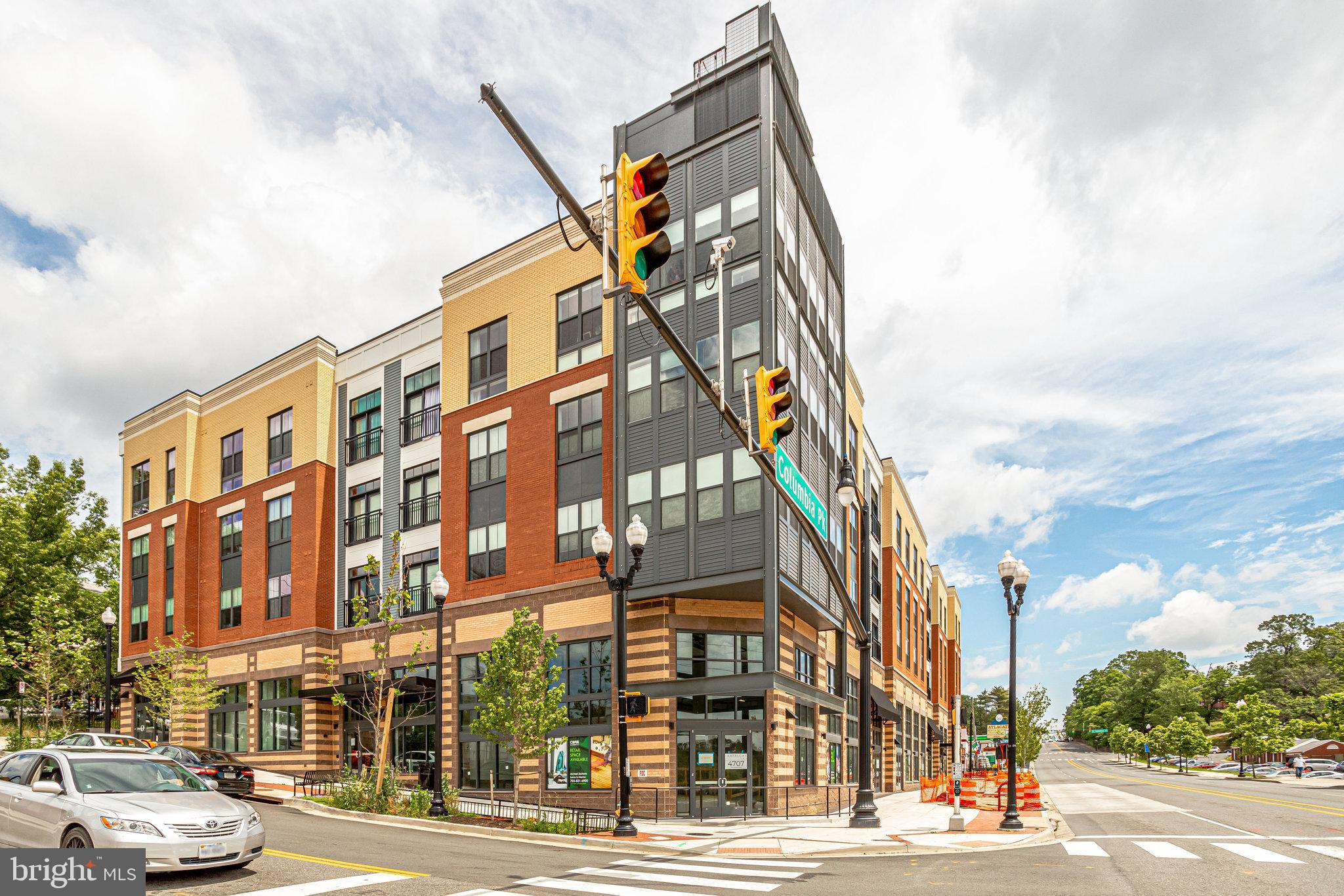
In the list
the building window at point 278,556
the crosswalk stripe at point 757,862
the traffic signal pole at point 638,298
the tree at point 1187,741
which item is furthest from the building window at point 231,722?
the tree at point 1187,741

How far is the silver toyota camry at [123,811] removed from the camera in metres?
11.0

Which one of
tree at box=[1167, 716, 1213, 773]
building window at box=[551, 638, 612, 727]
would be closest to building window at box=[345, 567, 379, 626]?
building window at box=[551, 638, 612, 727]

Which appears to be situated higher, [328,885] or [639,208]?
[639,208]

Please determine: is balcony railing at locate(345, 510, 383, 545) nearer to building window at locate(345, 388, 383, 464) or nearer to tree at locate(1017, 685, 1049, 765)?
building window at locate(345, 388, 383, 464)

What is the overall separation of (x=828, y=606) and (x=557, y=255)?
1532cm

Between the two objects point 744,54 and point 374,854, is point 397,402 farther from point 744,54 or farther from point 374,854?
point 374,854

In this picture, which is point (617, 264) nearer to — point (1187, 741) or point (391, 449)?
point (391, 449)

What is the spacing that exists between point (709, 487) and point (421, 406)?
1607 centimetres

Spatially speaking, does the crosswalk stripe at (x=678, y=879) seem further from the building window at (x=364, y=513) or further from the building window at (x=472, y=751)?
the building window at (x=364, y=513)

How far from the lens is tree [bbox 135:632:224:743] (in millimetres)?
42250

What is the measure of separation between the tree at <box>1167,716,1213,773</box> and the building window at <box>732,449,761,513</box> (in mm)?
94090

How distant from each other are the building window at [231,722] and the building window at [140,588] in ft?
26.0

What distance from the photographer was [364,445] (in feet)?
137

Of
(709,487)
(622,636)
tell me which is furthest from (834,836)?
(709,487)
